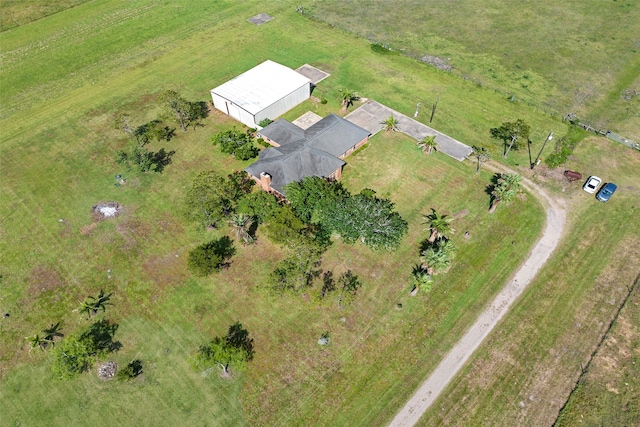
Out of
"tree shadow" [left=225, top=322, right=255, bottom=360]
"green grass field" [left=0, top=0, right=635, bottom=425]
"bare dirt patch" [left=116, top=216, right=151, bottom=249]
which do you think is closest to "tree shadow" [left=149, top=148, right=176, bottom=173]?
"green grass field" [left=0, top=0, right=635, bottom=425]

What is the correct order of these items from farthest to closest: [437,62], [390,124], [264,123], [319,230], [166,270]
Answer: [437,62]
[264,123]
[390,124]
[319,230]
[166,270]

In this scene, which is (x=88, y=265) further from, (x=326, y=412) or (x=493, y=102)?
(x=493, y=102)

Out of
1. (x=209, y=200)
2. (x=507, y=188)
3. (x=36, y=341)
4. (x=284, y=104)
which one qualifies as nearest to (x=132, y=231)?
(x=209, y=200)

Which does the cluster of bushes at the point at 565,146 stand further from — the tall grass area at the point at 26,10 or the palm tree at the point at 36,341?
the tall grass area at the point at 26,10

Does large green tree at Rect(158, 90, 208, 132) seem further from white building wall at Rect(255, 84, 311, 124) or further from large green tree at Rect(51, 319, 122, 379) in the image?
large green tree at Rect(51, 319, 122, 379)

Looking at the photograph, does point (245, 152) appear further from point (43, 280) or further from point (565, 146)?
point (565, 146)

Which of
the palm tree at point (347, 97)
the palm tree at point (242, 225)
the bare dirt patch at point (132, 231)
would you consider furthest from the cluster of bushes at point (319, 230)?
the palm tree at point (347, 97)
